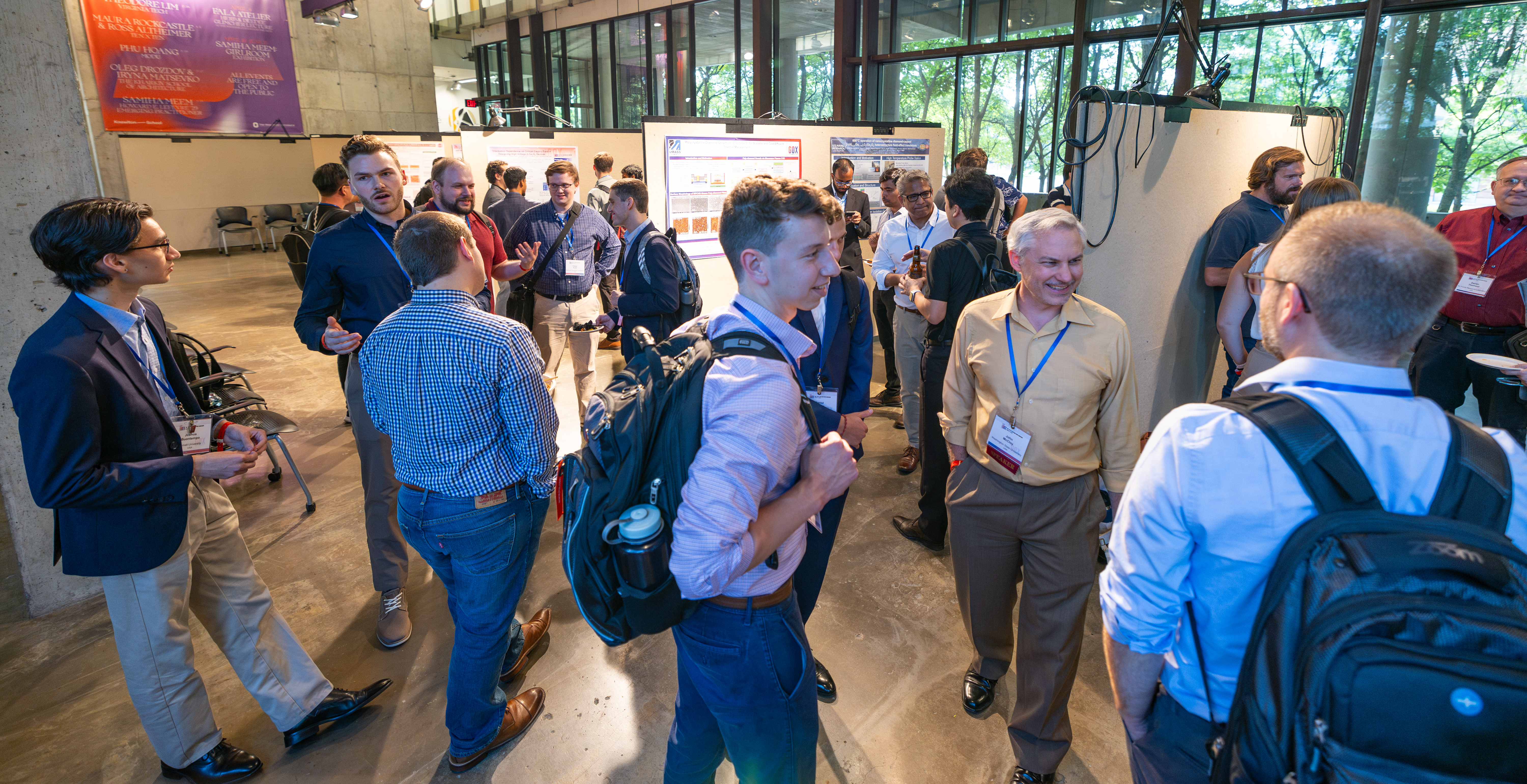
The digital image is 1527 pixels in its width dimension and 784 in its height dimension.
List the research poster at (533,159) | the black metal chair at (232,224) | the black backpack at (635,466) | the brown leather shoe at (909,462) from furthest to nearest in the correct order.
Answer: the black metal chair at (232,224) → the research poster at (533,159) → the brown leather shoe at (909,462) → the black backpack at (635,466)

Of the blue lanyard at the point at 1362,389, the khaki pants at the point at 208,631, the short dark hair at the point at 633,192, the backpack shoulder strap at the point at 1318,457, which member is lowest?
the khaki pants at the point at 208,631

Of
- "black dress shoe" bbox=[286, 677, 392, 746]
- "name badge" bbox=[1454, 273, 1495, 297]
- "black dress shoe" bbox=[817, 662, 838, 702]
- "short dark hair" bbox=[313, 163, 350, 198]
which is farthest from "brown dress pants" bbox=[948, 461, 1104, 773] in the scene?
"short dark hair" bbox=[313, 163, 350, 198]

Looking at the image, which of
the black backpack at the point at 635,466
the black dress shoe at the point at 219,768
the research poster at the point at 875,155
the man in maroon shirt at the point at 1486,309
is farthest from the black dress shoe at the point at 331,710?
the research poster at the point at 875,155

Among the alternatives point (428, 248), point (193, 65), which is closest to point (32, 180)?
point (428, 248)

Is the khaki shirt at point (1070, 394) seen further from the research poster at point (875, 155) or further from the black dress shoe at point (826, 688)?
the research poster at point (875, 155)

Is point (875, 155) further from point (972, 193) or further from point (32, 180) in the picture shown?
point (32, 180)

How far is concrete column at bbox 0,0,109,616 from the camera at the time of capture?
2.84 m

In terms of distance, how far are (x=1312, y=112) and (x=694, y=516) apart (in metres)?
5.90

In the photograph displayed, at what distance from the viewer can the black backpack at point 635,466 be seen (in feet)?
3.83

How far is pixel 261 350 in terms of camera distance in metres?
7.37

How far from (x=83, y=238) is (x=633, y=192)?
249 cm

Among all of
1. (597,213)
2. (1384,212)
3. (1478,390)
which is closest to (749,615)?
(1384,212)

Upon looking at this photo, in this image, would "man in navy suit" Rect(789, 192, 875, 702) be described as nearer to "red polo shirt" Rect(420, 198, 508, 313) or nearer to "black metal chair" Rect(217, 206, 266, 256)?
"red polo shirt" Rect(420, 198, 508, 313)

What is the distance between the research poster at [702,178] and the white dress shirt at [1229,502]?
14.1ft
